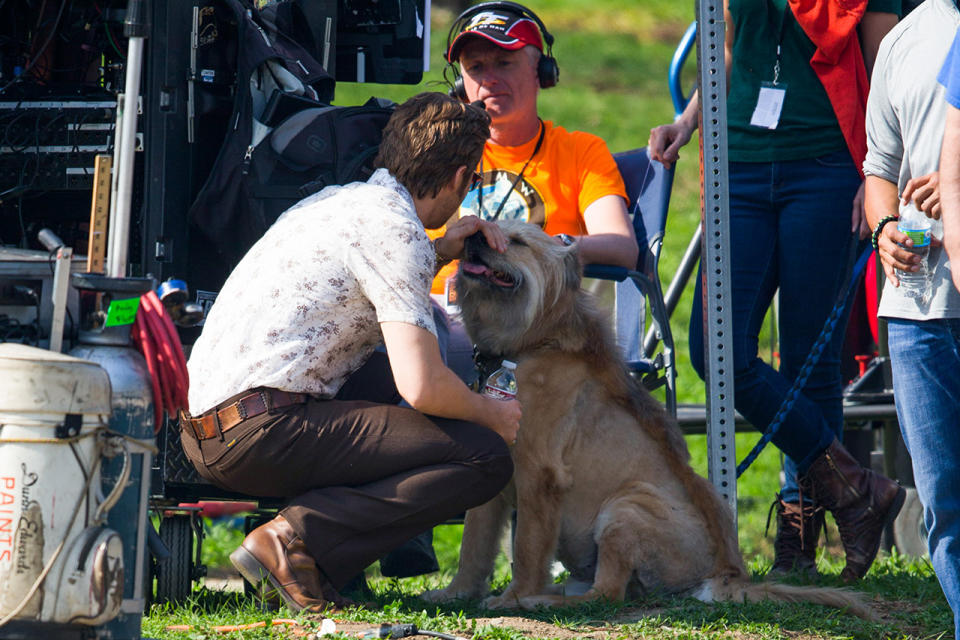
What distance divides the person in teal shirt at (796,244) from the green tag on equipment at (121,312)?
2368 mm

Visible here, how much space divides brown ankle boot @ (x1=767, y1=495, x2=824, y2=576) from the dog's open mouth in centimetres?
142

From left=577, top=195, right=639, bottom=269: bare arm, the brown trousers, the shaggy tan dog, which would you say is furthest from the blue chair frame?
the brown trousers

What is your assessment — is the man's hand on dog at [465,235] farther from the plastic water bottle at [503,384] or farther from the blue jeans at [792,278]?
the blue jeans at [792,278]

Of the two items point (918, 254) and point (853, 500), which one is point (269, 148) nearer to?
point (918, 254)

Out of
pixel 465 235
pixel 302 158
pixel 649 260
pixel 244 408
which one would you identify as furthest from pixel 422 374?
pixel 649 260

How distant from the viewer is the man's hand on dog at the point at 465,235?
4074mm

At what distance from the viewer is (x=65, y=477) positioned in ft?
8.36

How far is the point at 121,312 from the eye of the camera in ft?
8.86

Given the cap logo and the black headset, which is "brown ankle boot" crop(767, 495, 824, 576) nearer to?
the black headset

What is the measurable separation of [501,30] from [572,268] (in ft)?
3.91

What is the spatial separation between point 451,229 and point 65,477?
1.82 metres

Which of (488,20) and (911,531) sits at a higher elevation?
(488,20)

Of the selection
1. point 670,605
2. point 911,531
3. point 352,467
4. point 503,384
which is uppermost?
point 503,384

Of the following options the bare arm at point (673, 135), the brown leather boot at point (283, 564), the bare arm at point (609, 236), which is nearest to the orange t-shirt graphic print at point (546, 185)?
the bare arm at point (609, 236)
